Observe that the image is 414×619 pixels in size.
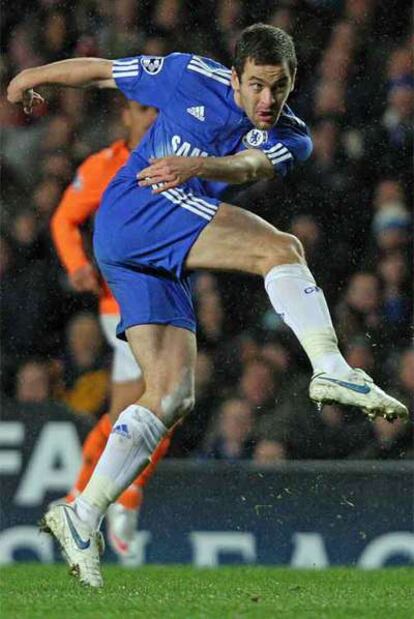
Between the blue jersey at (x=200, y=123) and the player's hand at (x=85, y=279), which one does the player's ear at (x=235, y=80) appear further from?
the player's hand at (x=85, y=279)

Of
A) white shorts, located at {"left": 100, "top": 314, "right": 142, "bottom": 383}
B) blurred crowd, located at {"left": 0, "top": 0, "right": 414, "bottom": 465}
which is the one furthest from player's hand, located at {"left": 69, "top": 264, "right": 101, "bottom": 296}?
blurred crowd, located at {"left": 0, "top": 0, "right": 414, "bottom": 465}

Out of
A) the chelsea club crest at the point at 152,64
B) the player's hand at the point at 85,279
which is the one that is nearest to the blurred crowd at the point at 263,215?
the player's hand at the point at 85,279

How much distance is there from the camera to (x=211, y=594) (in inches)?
213

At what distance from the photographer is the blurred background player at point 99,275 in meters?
7.97

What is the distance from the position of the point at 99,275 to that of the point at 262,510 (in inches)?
59.1

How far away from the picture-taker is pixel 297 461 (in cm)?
820

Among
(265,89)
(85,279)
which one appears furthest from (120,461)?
(85,279)

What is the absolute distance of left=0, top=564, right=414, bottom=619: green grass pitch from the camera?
456 cm

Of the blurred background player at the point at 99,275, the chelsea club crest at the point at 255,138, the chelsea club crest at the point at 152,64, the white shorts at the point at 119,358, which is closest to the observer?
the chelsea club crest at the point at 255,138

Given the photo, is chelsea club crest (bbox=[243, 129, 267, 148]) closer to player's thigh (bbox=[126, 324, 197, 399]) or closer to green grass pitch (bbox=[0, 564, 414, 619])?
player's thigh (bbox=[126, 324, 197, 399])

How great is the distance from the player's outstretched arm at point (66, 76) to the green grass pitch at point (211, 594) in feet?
6.10

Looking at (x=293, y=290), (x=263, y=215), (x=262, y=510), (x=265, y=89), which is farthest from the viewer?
(x=263, y=215)

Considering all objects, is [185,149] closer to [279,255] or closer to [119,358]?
[279,255]

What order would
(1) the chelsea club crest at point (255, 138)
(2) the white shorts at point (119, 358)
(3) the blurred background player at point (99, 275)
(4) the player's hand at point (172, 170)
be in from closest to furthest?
(4) the player's hand at point (172, 170), (1) the chelsea club crest at point (255, 138), (3) the blurred background player at point (99, 275), (2) the white shorts at point (119, 358)
